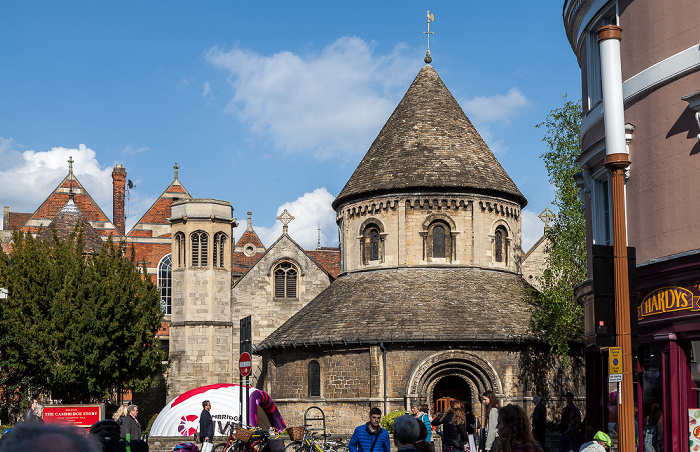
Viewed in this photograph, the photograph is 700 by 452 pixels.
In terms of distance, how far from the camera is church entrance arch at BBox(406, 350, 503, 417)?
105 feet

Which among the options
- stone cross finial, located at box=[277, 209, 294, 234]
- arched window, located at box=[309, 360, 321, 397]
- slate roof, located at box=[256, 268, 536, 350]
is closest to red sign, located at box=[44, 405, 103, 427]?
slate roof, located at box=[256, 268, 536, 350]

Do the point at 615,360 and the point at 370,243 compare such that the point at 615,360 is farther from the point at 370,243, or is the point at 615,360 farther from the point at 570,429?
the point at 370,243

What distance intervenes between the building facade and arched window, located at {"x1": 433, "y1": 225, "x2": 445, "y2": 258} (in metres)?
22.1

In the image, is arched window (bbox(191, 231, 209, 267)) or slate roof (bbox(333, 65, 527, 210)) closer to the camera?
slate roof (bbox(333, 65, 527, 210))

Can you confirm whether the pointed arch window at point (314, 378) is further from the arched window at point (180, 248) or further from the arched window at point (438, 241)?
the arched window at point (180, 248)

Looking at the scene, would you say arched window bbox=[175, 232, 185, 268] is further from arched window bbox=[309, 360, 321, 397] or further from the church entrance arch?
the church entrance arch

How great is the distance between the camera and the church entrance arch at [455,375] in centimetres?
3206

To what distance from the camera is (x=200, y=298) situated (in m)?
41.9

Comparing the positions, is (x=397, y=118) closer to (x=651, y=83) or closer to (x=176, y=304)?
(x=176, y=304)

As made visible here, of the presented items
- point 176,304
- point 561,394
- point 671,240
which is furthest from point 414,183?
point 671,240

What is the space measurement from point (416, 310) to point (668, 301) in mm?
20762

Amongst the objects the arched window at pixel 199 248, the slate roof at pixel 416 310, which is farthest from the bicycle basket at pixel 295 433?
the arched window at pixel 199 248

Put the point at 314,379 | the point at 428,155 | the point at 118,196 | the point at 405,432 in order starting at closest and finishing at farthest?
1. the point at 405,432
2. the point at 314,379
3. the point at 428,155
4. the point at 118,196

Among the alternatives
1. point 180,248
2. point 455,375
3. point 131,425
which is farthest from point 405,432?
point 180,248
